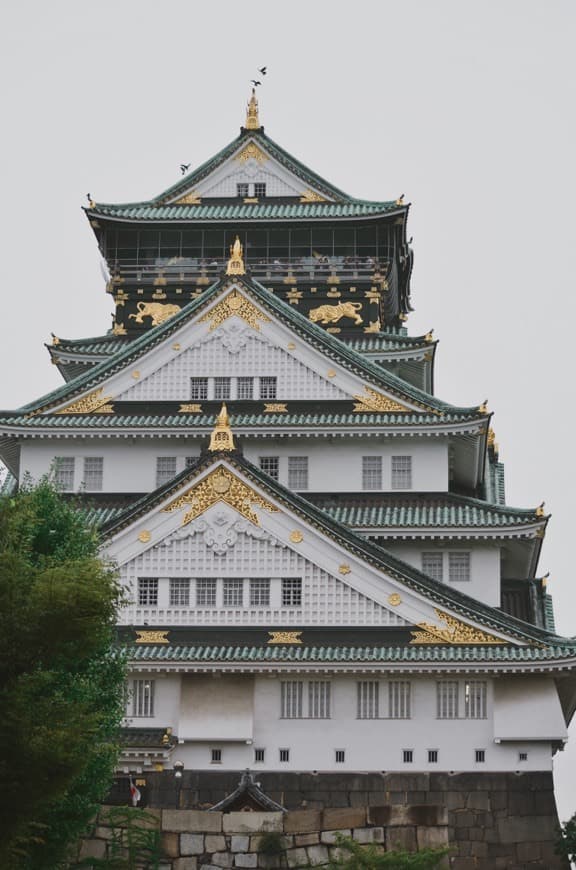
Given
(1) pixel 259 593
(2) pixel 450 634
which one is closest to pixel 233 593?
(1) pixel 259 593

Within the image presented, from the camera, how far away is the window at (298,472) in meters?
53.9

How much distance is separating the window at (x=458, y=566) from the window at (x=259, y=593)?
623 centimetres

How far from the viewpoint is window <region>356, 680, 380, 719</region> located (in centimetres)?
4728

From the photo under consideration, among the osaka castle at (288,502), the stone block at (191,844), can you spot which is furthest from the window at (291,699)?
the stone block at (191,844)

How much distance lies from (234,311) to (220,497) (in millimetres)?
8993

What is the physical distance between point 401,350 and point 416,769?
1722 cm

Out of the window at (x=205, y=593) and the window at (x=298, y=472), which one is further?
the window at (x=298, y=472)

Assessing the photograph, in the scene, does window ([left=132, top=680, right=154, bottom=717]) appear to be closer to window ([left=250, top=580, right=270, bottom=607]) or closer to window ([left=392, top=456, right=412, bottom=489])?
window ([left=250, top=580, right=270, bottom=607])

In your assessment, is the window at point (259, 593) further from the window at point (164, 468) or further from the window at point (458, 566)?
the window at point (164, 468)

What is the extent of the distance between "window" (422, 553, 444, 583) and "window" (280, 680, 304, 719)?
249 inches

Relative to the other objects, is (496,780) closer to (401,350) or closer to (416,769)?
(416,769)

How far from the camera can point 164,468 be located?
5450 centimetres

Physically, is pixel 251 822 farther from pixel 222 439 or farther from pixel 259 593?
pixel 222 439

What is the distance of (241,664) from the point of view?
46.6 metres
